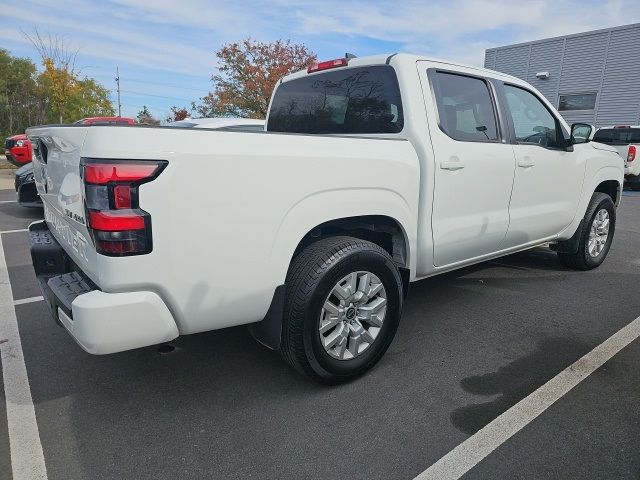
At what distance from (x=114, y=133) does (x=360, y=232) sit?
1744 mm

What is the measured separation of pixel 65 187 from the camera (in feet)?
7.55

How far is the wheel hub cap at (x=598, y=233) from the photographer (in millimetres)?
4957

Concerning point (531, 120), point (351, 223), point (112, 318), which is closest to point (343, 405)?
point (351, 223)

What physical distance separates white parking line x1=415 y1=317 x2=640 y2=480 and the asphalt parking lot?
0.04 meters

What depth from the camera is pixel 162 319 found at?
202cm

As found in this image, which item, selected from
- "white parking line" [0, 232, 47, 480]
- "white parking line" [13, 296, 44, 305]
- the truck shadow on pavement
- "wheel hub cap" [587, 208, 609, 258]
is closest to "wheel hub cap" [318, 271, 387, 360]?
the truck shadow on pavement

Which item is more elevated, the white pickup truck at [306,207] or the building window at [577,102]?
the building window at [577,102]

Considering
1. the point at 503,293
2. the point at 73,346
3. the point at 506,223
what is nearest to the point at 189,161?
the point at 73,346

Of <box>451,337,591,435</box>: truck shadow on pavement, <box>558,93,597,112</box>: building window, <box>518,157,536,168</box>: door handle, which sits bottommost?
<box>451,337,591,435</box>: truck shadow on pavement

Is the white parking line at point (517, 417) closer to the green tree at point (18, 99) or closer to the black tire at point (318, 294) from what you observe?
the black tire at point (318, 294)

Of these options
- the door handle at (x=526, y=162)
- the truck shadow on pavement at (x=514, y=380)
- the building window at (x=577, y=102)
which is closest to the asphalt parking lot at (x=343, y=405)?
the truck shadow on pavement at (x=514, y=380)

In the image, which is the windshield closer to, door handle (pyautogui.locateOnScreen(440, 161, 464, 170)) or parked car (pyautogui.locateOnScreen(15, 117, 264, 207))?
parked car (pyautogui.locateOnScreen(15, 117, 264, 207))

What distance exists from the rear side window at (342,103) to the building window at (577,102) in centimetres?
1939

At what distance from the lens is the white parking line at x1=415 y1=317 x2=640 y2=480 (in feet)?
6.73
